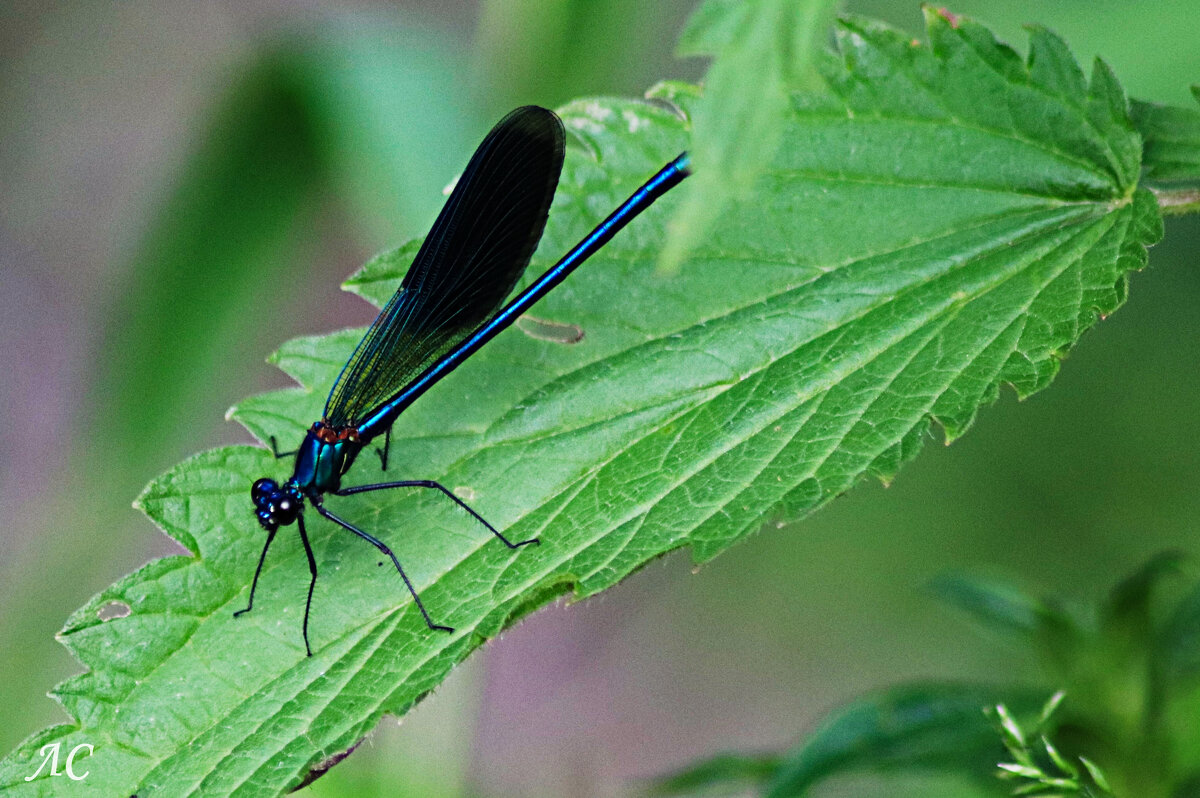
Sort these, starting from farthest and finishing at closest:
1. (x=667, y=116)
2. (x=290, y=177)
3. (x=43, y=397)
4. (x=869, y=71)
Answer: (x=43, y=397)
(x=290, y=177)
(x=667, y=116)
(x=869, y=71)

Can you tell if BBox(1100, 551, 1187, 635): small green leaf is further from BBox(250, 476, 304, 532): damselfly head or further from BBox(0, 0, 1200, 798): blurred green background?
BBox(250, 476, 304, 532): damselfly head

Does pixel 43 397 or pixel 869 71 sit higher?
pixel 43 397

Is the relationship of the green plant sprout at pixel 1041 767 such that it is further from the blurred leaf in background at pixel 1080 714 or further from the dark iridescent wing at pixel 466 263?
the dark iridescent wing at pixel 466 263

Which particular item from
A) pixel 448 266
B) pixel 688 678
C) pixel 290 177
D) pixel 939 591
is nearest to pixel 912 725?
pixel 939 591

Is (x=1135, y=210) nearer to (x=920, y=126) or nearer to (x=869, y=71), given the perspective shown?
(x=920, y=126)

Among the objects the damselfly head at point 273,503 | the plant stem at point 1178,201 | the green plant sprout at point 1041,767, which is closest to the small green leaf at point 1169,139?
the plant stem at point 1178,201

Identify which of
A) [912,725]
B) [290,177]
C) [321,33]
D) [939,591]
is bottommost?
[912,725]

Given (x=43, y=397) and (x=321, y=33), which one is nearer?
(x=321, y=33)
